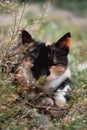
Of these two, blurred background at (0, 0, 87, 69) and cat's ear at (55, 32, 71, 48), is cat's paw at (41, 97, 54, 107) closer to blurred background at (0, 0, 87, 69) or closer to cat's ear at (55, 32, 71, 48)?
cat's ear at (55, 32, 71, 48)

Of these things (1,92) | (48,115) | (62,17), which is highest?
(1,92)

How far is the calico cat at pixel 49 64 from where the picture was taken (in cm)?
574

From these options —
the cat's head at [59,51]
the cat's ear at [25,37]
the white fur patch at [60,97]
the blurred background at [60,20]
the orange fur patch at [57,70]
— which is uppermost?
the cat's ear at [25,37]

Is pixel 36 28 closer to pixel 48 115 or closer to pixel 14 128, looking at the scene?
pixel 48 115

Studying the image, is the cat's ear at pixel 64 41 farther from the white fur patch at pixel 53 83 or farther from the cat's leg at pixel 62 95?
the cat's leg at pixel 62 95

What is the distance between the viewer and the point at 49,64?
19.0ft

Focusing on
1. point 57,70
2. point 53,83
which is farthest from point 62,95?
point 57,70

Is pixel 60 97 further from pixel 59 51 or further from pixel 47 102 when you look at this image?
pixel 59 51

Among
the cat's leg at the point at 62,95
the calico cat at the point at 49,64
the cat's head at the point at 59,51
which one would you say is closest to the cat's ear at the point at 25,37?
the calico cat at the point at 49,64

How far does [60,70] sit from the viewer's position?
5.94 meters

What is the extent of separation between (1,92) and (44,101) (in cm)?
74

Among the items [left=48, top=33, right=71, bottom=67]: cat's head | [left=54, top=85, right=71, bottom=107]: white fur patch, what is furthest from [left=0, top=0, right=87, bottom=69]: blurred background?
[left=54, top=85, right=71, bottom=107]: white fur patch

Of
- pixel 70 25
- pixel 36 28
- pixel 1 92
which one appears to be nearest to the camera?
pixel 1 92

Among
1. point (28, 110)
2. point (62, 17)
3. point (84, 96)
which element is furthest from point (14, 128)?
point (62, 17)
